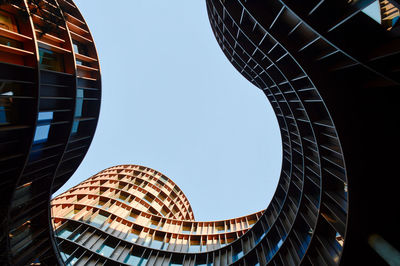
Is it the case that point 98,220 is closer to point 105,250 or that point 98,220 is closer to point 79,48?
point 105,250

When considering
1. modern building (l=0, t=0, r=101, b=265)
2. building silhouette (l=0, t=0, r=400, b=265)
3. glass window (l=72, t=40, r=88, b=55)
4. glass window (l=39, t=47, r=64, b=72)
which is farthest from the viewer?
glass window (l=72, t=40, r=88, b=55)

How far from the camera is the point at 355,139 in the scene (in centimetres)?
1124

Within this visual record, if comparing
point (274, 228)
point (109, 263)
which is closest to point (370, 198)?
point (274, 228)

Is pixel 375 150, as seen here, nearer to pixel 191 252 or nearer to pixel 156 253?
pixel 191 252

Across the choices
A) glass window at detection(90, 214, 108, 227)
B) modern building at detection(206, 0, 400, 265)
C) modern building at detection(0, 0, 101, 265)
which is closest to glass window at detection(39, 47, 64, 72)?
modern building at detection(0, 0, 101, 265)

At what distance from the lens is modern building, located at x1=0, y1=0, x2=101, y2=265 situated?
31.2 feet

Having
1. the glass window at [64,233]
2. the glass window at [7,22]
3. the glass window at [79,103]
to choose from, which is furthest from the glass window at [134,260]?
the glass window at [7,22]

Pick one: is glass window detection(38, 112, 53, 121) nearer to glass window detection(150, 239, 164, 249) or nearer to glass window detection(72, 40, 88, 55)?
glass window detection(72, 40, 88, 55)

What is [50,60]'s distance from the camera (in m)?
12.0

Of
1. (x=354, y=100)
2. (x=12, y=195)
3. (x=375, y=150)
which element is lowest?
(x=12, y=195)

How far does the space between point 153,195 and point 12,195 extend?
32092 millimetres

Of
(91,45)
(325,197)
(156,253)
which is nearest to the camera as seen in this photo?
(325,197)

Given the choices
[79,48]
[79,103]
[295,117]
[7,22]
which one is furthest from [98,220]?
[295,117]

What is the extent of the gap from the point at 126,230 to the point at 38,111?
82.0ft
